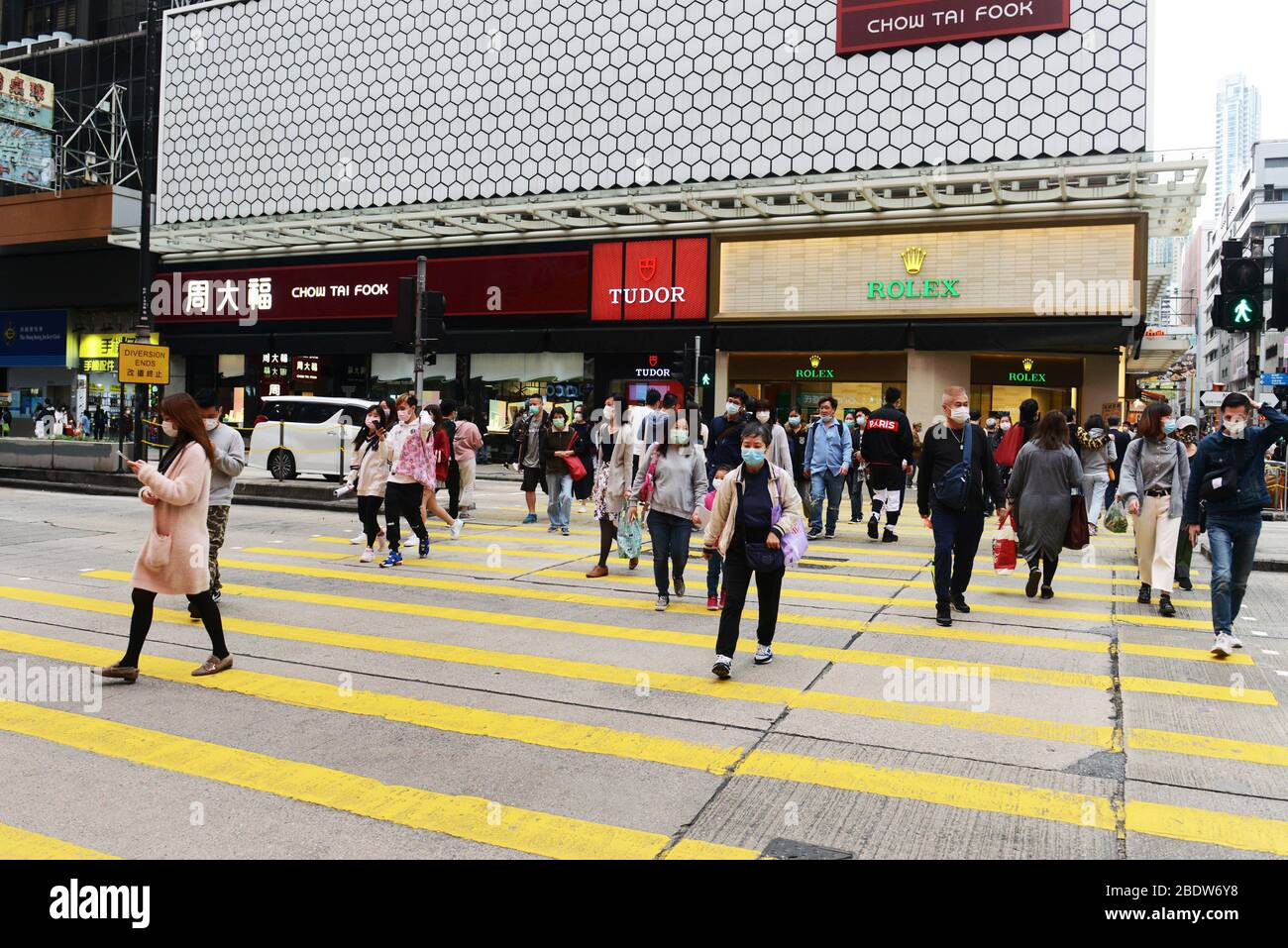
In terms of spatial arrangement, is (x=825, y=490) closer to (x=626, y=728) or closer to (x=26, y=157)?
(x=626, y=728)

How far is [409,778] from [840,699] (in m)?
2.63

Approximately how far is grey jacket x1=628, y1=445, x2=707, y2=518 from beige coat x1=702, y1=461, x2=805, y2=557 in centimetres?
209

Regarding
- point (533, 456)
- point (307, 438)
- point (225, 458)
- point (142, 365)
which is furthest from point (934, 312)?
point (225, 458)

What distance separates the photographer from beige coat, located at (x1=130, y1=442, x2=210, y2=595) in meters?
6.20

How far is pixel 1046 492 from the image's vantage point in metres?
9.31

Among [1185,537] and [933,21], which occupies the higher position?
[933,21]

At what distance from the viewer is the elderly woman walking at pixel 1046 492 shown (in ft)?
30.5

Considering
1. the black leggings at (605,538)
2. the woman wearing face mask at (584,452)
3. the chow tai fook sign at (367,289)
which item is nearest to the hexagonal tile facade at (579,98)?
the chow tai fook sign at (367,289)

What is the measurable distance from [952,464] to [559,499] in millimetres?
6770

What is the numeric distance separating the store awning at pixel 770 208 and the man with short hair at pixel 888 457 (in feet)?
32.2

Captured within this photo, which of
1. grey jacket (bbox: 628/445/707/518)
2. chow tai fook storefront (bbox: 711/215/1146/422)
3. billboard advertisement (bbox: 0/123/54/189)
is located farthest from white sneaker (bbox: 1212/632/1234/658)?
billboard advertisement (bbox: 0/123/54/189)

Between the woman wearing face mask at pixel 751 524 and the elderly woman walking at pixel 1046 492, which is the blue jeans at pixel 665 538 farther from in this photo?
the elderly woman walking at pixel 1046 492
